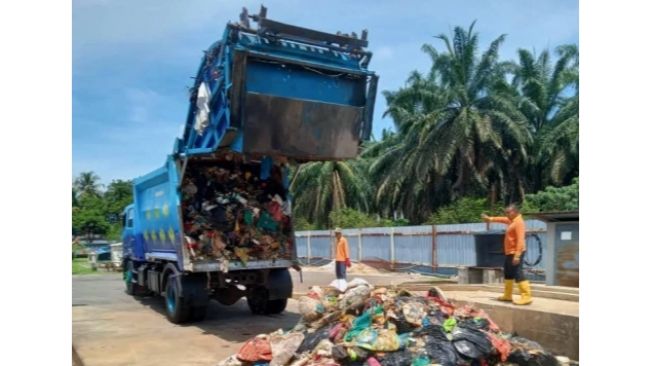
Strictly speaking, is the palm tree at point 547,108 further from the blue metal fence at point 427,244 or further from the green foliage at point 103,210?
the green foliage at point 103,210

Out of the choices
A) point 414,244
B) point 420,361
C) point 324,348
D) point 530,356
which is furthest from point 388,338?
point 414,244

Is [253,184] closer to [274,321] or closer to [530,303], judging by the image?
[274,321]

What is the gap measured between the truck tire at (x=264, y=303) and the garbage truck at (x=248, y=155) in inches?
0.7

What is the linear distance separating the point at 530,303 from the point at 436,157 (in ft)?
49.0

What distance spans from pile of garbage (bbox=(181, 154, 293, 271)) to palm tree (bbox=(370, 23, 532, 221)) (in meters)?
12.8

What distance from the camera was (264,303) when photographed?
29.6ft

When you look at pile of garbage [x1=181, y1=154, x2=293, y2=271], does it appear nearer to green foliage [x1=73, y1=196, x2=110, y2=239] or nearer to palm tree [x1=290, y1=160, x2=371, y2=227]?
green foliage [x1=73, y1=196, x2=110, y2=239]

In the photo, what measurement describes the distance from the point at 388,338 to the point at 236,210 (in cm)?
389

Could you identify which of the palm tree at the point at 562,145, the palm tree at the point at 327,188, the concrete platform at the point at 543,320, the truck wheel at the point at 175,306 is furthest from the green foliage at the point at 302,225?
the concrete platform at the point at 543,320

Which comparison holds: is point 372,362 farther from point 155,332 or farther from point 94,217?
point 94,217

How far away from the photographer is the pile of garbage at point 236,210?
25.9 feet

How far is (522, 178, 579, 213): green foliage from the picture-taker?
1750 centimetres

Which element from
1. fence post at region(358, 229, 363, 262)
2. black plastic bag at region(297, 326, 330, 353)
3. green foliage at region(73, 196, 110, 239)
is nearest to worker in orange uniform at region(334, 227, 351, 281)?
black plastic bag at region(297, 326, 330, 353)
